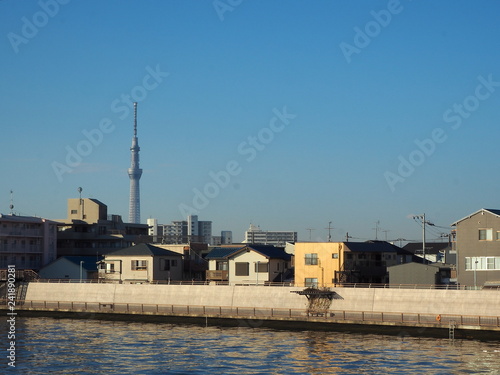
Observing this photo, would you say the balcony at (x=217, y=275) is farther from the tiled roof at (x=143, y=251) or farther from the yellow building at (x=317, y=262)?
the yellow building at (x=317, y=262)

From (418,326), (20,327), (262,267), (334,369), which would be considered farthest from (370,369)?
(262,267)

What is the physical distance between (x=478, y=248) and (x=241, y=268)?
1058 inches

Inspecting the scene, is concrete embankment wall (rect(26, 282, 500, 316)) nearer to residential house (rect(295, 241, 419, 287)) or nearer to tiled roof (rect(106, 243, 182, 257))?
residential house (rect(295, 241, 419, 287))

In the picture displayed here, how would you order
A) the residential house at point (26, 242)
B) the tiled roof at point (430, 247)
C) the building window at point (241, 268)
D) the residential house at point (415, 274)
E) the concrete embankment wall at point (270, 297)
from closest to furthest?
the concrete embankment wall at point (270, 297) → the residential house at point (415, 274) → the building window at point (241, 268) → the residential house at point (26, 242) → the tiled roof at point (430, 247)

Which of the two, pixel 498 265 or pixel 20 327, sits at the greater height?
pixel 498 265

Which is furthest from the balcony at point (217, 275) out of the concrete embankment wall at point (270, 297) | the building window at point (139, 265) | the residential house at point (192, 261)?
the concrete embankment wall at point (270, 297)

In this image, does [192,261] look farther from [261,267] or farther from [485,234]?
[485,234]

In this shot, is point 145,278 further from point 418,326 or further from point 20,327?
point 418,326

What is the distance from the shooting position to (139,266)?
88.2 metres

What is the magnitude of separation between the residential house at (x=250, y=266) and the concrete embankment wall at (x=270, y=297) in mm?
8733

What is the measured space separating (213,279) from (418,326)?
104ft

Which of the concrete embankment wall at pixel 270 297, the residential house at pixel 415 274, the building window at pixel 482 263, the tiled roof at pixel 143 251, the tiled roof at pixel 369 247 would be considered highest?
the tiled roof at pixel 369 247

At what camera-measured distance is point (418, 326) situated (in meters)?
61.3

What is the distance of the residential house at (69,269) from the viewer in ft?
311
